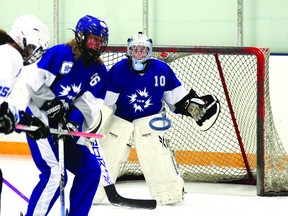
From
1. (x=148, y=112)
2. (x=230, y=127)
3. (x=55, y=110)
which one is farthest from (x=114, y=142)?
(x=230, y=127)

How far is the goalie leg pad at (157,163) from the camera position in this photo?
4902 mm

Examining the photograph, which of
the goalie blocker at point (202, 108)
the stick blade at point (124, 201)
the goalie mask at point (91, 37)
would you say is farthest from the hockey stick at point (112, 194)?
the goalie mask at point (91, 37)

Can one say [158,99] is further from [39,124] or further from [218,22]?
[218,22]

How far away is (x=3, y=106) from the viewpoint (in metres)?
3.03

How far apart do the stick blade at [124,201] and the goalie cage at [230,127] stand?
811 mm

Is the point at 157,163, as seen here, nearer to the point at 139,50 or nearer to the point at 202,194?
the point at 202,194

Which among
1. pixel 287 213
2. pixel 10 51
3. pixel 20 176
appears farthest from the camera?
pixel 20 176

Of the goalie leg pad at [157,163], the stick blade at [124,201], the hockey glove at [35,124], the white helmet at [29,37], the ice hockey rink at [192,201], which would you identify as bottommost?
the ice hockey rink at [192,201]

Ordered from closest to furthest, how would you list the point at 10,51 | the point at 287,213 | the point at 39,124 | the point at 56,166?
1. the point at 10,51
2. the point at 39,124
3. the point at 56,166
4. the point at 287,213

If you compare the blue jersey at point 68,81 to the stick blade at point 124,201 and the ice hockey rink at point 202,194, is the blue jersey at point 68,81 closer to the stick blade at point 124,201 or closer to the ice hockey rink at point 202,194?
the ice hockey rink at point 202,194

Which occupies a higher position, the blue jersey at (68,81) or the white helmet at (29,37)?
the white helmet at (29,37)

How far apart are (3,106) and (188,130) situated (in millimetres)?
3311

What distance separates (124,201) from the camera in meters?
4.70

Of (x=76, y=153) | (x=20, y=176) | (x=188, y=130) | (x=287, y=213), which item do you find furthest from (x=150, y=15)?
(x=76, y=153)
